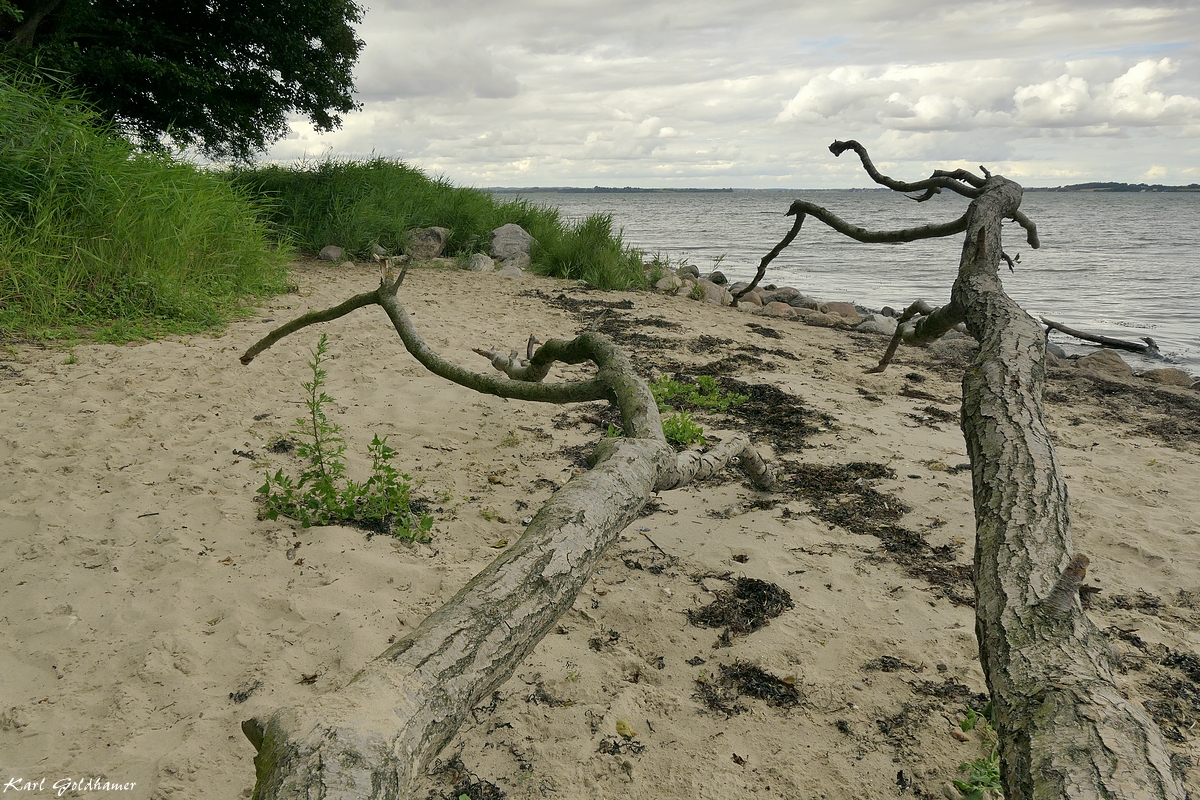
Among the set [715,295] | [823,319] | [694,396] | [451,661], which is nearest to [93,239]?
[694,396]

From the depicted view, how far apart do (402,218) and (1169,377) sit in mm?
10645

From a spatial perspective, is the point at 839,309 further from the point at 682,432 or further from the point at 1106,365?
the point at 682,432

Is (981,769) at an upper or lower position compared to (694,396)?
lower

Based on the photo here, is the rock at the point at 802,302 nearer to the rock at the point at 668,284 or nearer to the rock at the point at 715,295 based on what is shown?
the rock at the point at 715,295

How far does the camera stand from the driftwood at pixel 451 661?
105 cm

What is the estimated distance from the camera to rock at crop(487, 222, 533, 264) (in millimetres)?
12303

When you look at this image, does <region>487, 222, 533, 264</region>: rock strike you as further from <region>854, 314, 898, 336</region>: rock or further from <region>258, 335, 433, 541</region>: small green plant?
<region>258, 335, 433, 541</region>: small green plant

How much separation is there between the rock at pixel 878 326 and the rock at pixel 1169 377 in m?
2.93

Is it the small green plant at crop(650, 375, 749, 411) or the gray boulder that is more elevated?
the gray boulder

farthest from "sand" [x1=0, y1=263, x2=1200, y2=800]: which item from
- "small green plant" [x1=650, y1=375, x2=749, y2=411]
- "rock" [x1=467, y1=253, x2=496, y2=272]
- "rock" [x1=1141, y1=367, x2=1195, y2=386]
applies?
"rock" [x1=467, y1=253, x2=496, y2=272]

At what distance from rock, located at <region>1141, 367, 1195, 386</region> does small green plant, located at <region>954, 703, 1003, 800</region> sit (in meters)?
7.33

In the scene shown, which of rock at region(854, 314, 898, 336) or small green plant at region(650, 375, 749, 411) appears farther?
rock at region(854, 314, 898, 336)

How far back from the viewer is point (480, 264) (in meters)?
11.3

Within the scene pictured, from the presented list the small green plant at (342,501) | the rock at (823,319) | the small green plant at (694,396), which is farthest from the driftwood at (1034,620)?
the rock at (823,319)
